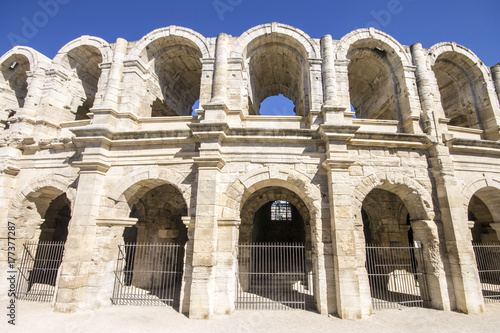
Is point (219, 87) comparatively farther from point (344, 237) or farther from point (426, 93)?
point (426, 93)

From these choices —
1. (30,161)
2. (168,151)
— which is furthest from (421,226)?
(30,161)

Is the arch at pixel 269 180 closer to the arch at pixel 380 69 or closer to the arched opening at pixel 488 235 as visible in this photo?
the arch at pixel 380 69

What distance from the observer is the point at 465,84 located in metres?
9.53

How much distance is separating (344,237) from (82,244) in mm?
6643

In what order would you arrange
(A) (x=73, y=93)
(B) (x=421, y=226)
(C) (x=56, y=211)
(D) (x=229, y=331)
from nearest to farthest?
(D) (x=229, y=331), (B) (x=421, y=226), (A) (x=73, y=93), (C) (x=56, y=211)

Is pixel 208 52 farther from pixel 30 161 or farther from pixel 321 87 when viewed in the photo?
pixel 30 161

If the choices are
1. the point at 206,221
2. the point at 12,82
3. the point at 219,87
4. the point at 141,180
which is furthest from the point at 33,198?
the point at 219,87

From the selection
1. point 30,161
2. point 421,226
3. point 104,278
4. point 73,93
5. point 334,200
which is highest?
point 73,93

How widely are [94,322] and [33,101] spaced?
25.4ft

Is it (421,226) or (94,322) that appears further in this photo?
(421,226)

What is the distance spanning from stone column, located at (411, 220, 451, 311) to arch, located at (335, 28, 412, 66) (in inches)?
214

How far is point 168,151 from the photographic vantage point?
23.6 feet

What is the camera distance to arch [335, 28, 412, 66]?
27.9 ft

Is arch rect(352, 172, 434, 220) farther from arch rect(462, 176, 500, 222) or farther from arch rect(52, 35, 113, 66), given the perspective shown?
arch rect(52, 35, 113, 66)
